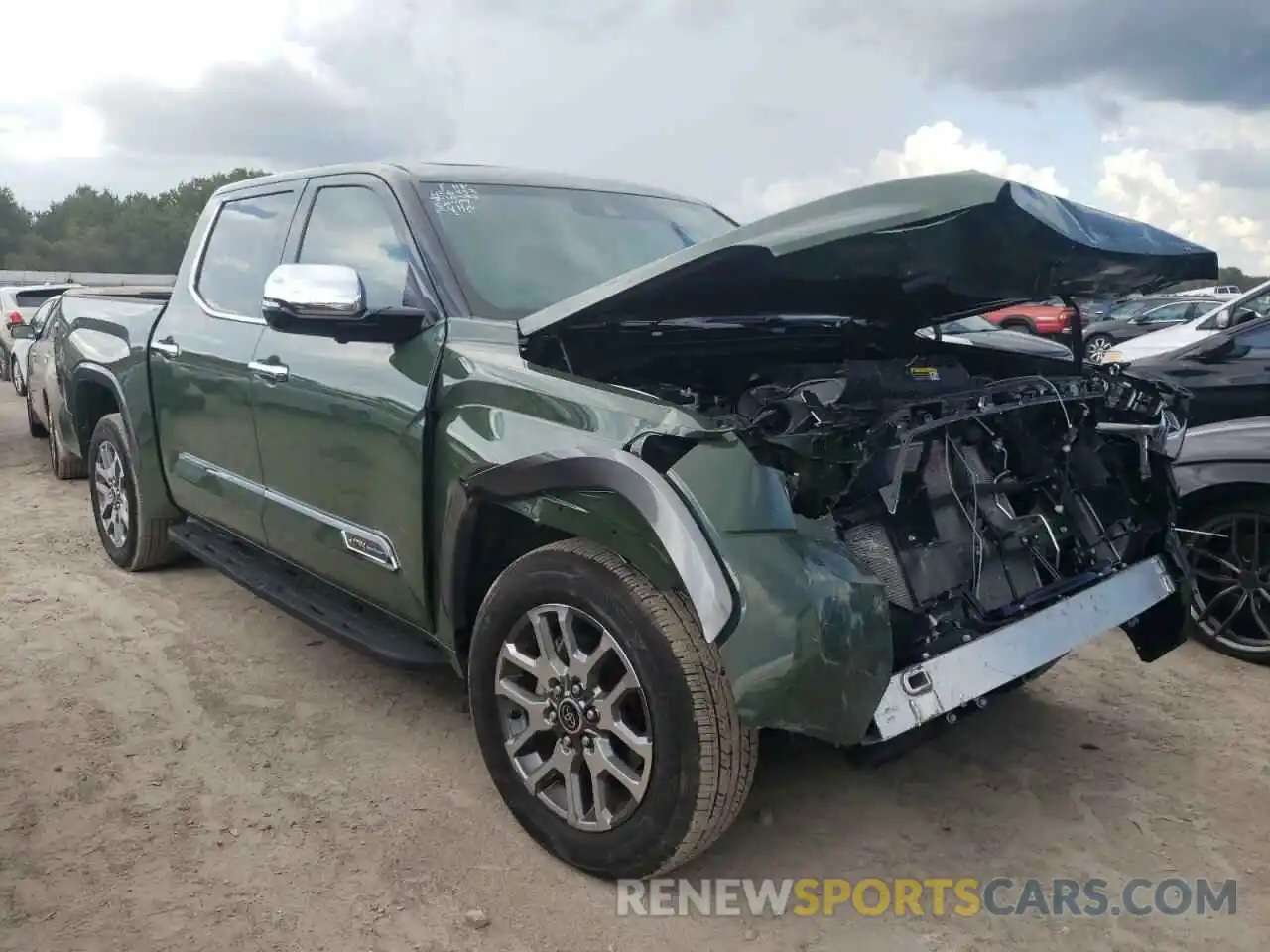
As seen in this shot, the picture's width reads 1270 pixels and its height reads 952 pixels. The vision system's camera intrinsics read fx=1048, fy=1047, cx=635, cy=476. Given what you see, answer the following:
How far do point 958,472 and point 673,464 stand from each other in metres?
1.07

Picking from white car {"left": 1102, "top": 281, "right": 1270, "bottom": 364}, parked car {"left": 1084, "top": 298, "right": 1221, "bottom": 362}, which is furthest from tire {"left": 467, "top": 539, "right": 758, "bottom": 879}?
parked car {"left": 1084, "top": 298, "right": 1221, "bottom": 362}

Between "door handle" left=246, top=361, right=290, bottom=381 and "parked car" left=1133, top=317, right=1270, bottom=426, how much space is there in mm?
4420

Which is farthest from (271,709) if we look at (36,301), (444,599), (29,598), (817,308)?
Result: (36,301)

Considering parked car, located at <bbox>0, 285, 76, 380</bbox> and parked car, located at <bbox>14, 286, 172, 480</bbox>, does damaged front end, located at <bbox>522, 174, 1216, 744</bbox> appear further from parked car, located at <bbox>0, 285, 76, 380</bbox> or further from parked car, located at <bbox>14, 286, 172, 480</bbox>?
parked car, located at <bbox>0, 285, 76, 380</bbox>

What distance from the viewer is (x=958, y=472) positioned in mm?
3045

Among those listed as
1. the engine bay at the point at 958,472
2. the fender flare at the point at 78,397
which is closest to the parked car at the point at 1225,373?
the engine bay at the point at 958,472

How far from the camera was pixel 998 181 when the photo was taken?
2260 millimetres

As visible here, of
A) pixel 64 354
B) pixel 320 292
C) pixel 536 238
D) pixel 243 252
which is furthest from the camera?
pixel 64 354

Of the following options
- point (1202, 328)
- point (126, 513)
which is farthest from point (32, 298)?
point (1202, 328)

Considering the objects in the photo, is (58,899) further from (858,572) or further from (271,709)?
(858,572)

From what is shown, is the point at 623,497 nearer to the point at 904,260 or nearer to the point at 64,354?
the point at 904,260

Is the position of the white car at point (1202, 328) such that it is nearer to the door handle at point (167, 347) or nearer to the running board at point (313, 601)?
the running board at point (313, 601)

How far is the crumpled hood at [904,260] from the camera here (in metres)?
2.29

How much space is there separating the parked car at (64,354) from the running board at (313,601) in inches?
44.5
